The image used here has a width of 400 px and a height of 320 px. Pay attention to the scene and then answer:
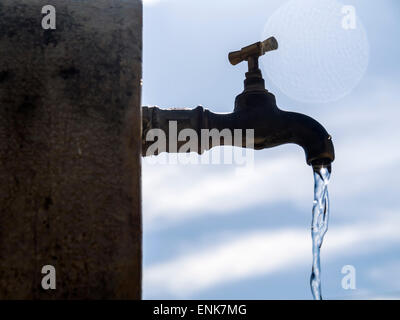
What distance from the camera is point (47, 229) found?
155 centimetres

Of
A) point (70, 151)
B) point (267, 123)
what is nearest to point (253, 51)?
point (267, 123)

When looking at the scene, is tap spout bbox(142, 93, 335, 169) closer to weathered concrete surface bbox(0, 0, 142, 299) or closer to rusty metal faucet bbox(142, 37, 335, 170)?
rusty metal faucet bbox(142, 37, 335, 170)

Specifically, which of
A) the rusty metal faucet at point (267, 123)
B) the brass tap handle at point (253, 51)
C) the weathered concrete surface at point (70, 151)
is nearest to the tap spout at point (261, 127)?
the rusty metal faucet at point (267, 123)

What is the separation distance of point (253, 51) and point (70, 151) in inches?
55.7

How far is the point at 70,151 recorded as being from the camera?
1612mm

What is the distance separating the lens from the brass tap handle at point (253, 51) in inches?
105

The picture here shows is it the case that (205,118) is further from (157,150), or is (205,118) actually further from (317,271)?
(317,271)

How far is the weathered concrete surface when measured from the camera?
154cm

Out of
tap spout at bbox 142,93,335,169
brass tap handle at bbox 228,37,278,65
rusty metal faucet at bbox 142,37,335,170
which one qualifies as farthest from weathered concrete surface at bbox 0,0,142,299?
brass tap handle at bbox 228,37,278,65

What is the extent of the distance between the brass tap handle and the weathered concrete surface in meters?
1.05

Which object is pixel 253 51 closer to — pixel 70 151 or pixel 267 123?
pixel 267 123
